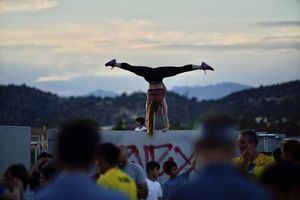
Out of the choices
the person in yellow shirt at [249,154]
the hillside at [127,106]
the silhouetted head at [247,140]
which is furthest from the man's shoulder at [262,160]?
the hillside at [127,106]

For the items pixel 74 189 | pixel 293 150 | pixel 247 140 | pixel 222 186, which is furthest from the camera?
pixel 247 140

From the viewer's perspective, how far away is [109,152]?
8.76 m

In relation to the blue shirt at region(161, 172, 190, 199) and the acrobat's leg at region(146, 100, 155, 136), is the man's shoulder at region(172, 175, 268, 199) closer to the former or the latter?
the blue shirt at region(161, 172, 190, 199)

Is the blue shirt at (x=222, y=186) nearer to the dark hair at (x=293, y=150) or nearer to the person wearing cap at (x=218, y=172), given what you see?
the person wearing cap at (x=218, y=172)

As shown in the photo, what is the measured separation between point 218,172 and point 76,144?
2.77 ft

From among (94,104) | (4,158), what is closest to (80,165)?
(4,158)

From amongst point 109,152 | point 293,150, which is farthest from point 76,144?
point 293,150

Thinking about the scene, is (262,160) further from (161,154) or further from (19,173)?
(161,154)

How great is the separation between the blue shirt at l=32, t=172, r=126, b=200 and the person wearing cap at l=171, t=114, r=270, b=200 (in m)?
0.53

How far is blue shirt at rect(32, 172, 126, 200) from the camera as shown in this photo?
564 cm

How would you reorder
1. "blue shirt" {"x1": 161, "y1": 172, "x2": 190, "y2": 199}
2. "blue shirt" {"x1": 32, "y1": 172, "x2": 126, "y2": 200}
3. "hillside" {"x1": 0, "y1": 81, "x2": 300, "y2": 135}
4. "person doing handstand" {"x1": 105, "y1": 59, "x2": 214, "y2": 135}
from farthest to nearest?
"hillside" {"x1": 0, "y1": 81, "x2": 300, "y2": 135} < "person doing handstand" {"x1": 105, "y1": 59, "x2": 214, "y2": 135} < "blue shirt" {"x1": 161, "y1": 172, "x2": 190, "y2": 199} < "blue shirt" {"x1": 32, "y1": 172, "x2": 126, "y2": 200}

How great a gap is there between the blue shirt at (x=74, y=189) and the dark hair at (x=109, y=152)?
3007mm

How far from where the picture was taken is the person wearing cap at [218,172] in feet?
18.1

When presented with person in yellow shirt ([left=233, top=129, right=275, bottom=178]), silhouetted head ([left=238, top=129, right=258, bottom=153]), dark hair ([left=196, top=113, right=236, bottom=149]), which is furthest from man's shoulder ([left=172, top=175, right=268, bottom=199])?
silhouetted head ([left=238, top=129, right=258, bottom=153])
